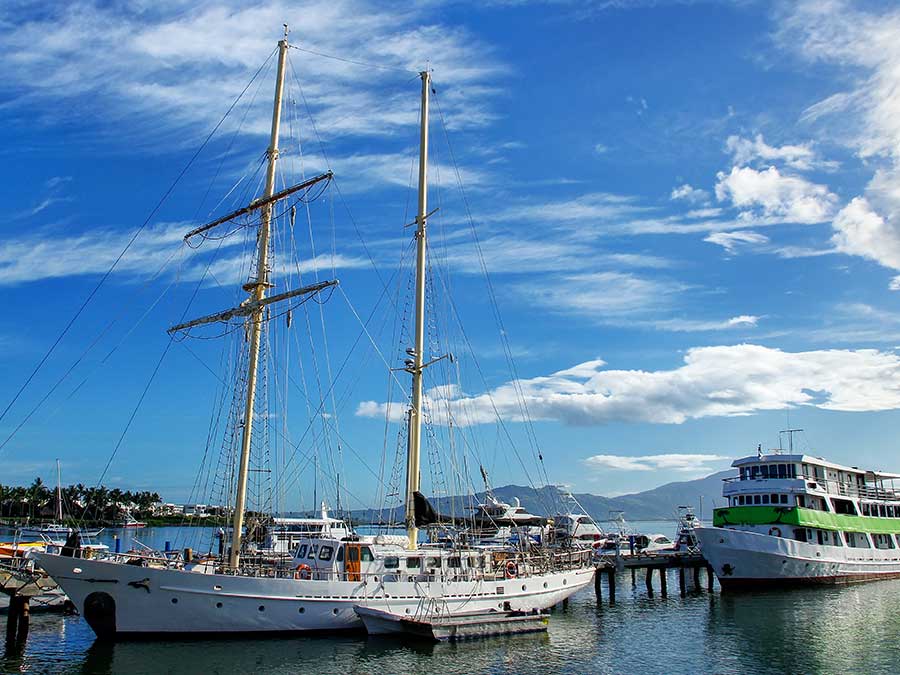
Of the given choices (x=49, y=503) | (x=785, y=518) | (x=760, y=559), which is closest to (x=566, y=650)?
(x=760, y=559)

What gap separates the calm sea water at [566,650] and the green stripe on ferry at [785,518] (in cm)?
1028

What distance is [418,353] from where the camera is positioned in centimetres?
3875

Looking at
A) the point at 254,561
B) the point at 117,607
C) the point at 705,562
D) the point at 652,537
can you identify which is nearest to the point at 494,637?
the point at 254,561

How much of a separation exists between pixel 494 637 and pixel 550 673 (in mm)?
5129

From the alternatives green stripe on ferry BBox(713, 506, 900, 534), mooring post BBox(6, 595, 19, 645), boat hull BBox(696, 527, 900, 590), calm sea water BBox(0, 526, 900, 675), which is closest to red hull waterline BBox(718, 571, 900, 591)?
boat hull BBox(696, 527, 900, 590)

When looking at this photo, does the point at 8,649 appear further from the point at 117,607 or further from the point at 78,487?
the point at 78,487

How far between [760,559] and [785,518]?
13.9 feet

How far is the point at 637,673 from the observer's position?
85.7 ft

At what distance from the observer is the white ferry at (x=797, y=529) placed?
154 feet

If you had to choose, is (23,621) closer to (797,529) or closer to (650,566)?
(650,566)

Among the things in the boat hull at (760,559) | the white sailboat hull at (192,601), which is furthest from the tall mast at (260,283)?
the boat hull at (760,559)

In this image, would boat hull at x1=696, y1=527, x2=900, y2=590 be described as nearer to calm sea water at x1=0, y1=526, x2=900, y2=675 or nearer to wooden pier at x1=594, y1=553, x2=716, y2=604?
wooden pier at x1=594, y1=553, x2=716, y2=604

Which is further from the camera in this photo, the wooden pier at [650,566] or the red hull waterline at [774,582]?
the red hull waterline at [774,582]

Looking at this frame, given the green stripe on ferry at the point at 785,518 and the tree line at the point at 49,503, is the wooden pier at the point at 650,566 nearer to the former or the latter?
the green stripe on ferry at the point at 785,518
